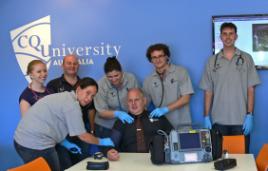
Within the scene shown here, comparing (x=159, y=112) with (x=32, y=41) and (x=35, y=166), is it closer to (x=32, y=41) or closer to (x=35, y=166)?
(x=35, y=166)

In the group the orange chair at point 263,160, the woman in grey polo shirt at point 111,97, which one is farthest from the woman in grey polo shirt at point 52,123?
the orange chair at point 263,160

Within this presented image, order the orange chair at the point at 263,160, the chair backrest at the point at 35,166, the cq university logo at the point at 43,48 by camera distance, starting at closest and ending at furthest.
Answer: the chair backrest at the point at 35,166
the orange chair at the point at 263,160
the cq university logo at the point at 43,48

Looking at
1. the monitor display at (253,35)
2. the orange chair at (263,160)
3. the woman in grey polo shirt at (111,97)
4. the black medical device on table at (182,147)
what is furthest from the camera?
the monitor display at (253,35)

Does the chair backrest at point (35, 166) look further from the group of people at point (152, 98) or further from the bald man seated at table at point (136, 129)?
the bald man seated at table at point (136, 129)

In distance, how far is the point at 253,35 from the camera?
3.77m

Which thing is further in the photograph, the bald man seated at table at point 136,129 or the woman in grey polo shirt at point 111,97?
the woman in grey polo shirt at point 111,97

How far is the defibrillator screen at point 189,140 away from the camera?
2.62 meters

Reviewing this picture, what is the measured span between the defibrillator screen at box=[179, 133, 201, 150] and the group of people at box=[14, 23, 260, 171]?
1.92 feet

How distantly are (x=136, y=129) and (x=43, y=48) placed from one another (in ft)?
5.08

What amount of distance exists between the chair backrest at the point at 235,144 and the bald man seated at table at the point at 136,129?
466 millimetres

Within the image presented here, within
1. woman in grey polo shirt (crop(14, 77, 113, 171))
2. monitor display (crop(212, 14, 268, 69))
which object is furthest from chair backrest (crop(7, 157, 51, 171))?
monitor display (crop(212, 14, 268, 69))

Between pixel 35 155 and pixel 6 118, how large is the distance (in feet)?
5.42

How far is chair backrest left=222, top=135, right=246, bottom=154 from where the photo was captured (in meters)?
3.05

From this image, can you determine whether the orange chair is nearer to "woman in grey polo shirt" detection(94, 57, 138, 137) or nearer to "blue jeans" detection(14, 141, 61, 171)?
"woman in grey polo shirt" detection(94, 57, 138, 137)
